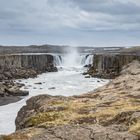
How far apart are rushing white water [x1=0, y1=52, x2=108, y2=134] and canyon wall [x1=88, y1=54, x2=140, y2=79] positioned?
3736 millimetres

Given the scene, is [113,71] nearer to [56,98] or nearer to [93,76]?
[93,76]

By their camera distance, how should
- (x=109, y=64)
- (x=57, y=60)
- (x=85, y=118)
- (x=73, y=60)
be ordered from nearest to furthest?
(x=85, y=118) < (x=109, y=64) < (x=57, y=60) < (x=73, y=60)

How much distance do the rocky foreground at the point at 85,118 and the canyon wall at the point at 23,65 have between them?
139 feet

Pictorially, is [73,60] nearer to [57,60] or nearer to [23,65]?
[57,60]

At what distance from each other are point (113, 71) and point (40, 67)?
1840 cm

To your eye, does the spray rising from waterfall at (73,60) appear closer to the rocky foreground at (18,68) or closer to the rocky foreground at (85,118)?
the rocky foreground at (18,68)

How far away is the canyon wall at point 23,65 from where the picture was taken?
68.4 metres

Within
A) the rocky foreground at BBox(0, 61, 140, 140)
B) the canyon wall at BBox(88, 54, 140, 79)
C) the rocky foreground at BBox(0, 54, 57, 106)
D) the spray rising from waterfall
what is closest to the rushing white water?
the spray rising from waterfall

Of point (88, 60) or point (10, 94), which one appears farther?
point (88, 60)

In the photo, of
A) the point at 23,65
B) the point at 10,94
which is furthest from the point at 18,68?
the point at 10,94

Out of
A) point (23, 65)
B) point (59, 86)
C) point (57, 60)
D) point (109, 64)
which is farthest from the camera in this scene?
point (57, 60)

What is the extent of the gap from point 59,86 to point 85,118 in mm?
38781

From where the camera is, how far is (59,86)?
56.1m

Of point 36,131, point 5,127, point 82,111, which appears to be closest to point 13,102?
point 5,127
